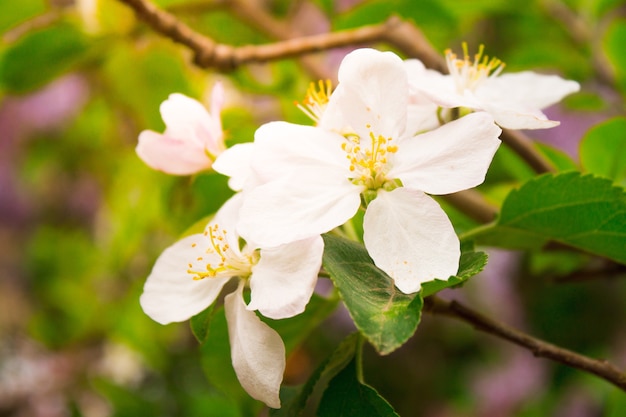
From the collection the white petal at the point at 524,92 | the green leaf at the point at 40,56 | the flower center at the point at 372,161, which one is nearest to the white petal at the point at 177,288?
the flower center at the point at 372,161

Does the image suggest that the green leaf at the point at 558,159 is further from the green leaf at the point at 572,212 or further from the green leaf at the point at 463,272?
the green leaf at the point at 463,272

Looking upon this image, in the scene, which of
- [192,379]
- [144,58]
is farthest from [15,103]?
[192,379]

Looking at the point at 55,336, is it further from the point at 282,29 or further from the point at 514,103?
the point at 514,103

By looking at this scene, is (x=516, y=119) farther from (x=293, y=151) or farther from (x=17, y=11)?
(x=17, y=11)

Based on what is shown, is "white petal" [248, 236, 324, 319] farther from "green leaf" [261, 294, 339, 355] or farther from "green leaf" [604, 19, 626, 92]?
"green leaf" [604, 19, 626, 92]

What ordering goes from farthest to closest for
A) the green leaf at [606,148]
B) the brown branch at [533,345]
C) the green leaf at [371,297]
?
1. the green leaf at [606,148]
2. the brown branch at [533,345]
3. the green leaf at [371,297]

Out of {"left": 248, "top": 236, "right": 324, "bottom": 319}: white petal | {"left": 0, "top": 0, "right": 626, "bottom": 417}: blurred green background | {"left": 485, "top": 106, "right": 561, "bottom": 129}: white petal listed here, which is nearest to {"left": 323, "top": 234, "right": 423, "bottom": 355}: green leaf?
{"left": 248, "top": 236, "right": 324, "bottom": 319}: white petal
